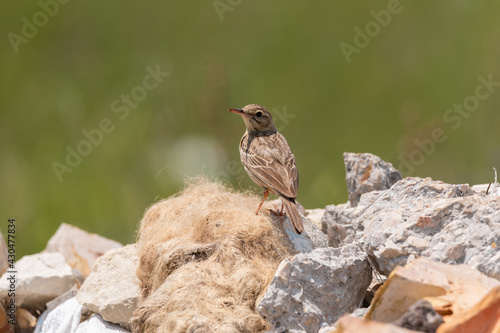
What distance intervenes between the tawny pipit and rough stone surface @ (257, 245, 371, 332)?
0.66m

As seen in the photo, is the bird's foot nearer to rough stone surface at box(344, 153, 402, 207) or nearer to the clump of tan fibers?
the clump of tan fibers

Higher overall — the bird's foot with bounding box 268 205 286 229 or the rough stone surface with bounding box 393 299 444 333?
the bird's foot with bounding box 268 205 286 229

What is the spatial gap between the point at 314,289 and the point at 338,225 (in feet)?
3.98

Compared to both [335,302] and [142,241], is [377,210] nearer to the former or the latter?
[335,302]

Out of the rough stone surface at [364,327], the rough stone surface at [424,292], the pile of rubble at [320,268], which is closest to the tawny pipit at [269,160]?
the pile of rubble at [320,268]

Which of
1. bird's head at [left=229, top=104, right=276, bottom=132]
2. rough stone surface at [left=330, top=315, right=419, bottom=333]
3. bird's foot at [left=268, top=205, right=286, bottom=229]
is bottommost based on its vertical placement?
rough stone surface at [left=330, top=315, right=419, bottom=333]

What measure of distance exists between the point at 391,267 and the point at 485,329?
634 millimetres

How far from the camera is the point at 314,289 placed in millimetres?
3195

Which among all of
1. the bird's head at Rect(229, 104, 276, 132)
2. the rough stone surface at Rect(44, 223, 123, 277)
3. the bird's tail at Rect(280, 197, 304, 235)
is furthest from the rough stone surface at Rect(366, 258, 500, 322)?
the rough stone surface at Rect(44, 223, 123, 277)

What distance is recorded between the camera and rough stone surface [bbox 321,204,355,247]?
4301 mm

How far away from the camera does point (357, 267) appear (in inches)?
131

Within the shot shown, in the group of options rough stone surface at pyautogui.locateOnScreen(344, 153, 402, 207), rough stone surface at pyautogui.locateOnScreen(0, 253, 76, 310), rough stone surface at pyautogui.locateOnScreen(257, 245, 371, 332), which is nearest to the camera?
rough stone surface at pyautogui.locateOnScreen(257, 245, 371, 332)

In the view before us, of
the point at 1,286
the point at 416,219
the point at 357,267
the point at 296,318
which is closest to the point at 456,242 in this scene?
the point at 416,219

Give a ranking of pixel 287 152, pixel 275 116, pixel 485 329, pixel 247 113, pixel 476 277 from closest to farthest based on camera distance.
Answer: pixel 485 329 < pixel 476 277 < pixel 287 152 < pixel 247 113 < pixel 275 116
